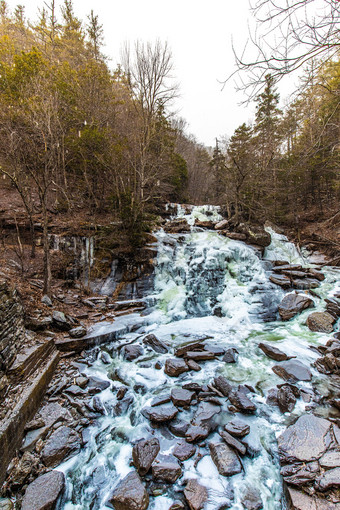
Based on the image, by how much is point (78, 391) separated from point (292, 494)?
3.46 m

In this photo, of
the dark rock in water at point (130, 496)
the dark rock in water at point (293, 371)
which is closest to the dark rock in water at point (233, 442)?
the dark rock in water at point (130, 496)

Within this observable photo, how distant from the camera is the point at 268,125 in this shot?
15328 mm

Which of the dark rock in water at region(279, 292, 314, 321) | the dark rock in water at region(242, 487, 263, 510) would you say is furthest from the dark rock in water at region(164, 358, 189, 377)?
the dark rock in water at region(279, 292, 314, 321)

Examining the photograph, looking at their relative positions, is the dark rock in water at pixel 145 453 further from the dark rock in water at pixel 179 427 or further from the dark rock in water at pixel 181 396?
the dark rock in water at pixel 181 396

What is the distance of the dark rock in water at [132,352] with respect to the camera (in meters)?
5.38

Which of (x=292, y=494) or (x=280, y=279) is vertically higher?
(x=280, y=279)

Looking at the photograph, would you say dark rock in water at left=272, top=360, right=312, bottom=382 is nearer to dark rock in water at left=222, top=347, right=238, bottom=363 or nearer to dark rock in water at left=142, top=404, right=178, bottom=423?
dark rock in water at left=222, top=347, right=238, bottom=363

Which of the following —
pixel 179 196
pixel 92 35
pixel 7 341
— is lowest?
pixel 7 341

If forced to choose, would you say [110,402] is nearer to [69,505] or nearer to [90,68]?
[69,505]

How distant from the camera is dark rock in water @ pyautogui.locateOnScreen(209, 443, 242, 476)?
2719 mm

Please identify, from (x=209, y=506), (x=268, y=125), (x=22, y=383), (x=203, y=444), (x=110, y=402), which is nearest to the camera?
(x=209, y=506)

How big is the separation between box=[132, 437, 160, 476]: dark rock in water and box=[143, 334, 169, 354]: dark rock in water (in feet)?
8.19

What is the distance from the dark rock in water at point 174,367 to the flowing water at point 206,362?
0.10 meters

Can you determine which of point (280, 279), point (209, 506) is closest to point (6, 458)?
point (209, 506)
